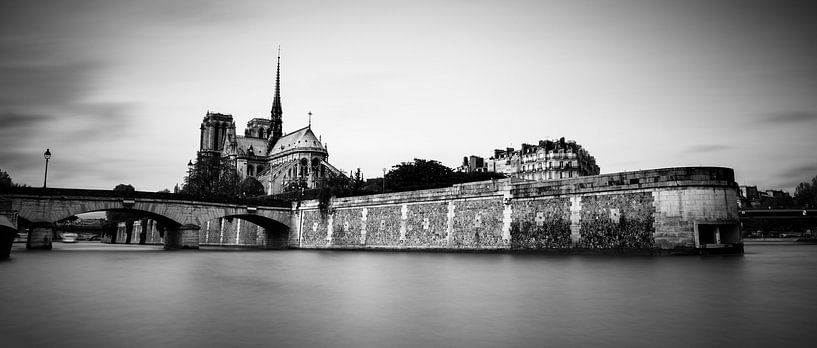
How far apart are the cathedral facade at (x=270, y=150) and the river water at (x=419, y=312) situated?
7676 centimetres

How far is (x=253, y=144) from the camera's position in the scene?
13212cm

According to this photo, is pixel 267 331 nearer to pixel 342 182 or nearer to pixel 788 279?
pixel 788 279

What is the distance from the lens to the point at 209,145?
135 metres

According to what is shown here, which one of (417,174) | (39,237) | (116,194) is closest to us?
(39,237)

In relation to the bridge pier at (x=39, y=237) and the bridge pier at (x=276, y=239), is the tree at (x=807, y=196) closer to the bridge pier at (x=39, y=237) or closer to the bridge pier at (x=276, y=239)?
the bridge pier at (x=276, y=239)

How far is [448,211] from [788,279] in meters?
22.2

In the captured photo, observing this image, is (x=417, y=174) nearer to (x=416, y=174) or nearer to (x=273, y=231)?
(x=416, y=174)

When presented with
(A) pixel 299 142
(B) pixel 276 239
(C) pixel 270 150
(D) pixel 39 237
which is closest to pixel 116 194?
(D) pixel 39 237

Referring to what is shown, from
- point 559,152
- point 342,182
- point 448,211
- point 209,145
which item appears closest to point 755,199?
point 559,152

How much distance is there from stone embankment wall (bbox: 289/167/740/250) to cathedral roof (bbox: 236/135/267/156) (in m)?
96.3

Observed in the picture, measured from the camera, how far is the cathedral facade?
104 m

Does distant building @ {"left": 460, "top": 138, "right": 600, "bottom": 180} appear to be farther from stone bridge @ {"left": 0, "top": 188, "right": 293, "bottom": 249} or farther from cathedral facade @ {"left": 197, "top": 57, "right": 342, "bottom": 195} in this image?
stone bridge @ {"left": 0, "top": 188, "right": 293, "bottom": 249}

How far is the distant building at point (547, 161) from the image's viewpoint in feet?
302

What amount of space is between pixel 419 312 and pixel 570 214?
68.5ft
